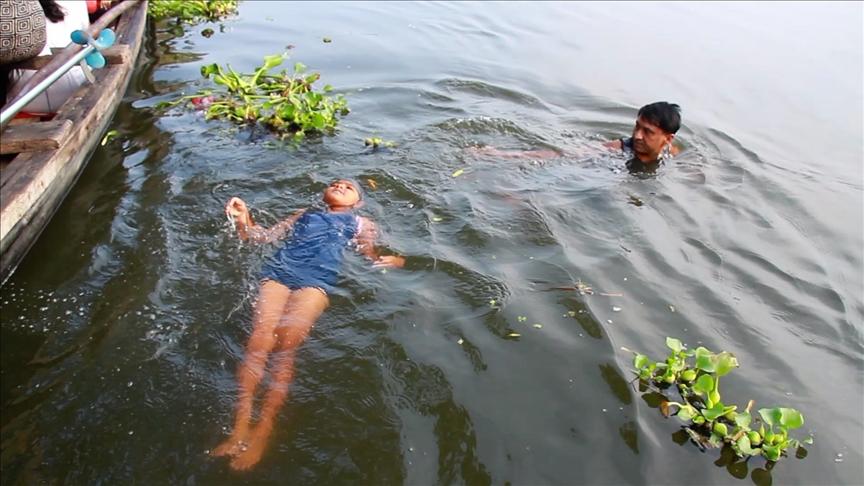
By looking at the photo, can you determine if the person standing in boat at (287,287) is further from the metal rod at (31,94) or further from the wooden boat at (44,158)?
the metal rod at (31,94)

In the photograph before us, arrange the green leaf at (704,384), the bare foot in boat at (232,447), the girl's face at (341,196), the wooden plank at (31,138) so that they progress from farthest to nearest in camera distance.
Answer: the girl's face at (341,196) < the wooden plank at (31,138) < the green leaf at (704,384) < the bare foot in boat at (232,447)

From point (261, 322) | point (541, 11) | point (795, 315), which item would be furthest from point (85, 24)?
point (541, 11)

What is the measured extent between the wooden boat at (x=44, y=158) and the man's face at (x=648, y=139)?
465cm

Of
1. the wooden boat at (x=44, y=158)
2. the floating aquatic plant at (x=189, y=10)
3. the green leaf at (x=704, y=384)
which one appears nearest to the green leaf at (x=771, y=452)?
the green leaf at (x=704, y=384)

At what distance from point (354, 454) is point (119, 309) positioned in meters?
1.82

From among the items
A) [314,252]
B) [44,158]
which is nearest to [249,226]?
[314,252]

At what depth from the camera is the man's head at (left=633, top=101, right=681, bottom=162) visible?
5.63 m

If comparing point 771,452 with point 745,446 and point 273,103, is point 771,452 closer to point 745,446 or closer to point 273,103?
point 745,446

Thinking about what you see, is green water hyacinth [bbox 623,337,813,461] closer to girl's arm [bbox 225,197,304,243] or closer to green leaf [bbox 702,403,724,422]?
green leaf [bbox 702,403,724,422]

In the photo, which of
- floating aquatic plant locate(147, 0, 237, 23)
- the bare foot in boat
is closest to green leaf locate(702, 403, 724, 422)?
the bare foot in boat

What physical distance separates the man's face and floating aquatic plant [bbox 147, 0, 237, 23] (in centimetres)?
720

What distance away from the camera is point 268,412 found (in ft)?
10.2

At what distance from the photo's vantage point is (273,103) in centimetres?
619

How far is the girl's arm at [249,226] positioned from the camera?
4.35m
